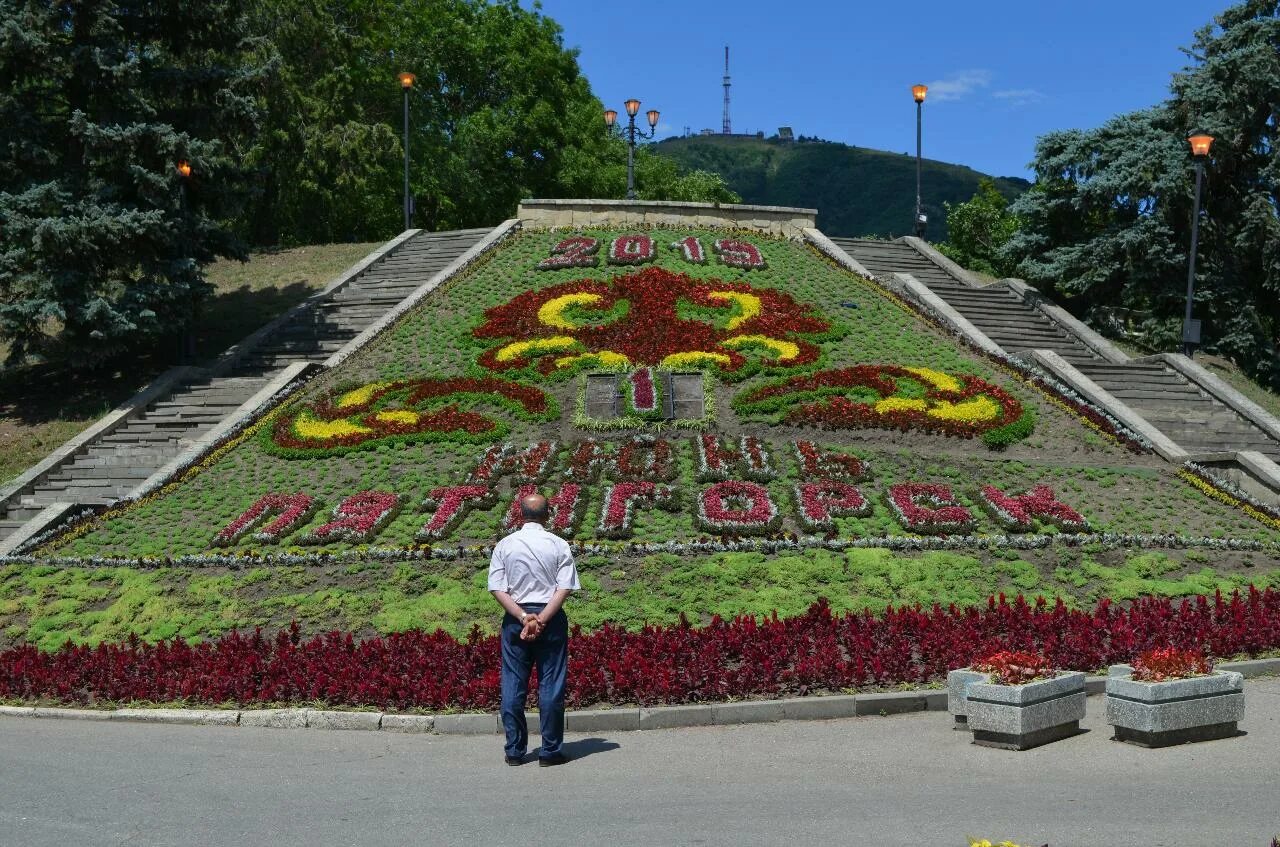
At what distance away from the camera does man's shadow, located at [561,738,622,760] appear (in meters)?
7.74

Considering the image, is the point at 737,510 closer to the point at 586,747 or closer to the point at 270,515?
the point at 270,515

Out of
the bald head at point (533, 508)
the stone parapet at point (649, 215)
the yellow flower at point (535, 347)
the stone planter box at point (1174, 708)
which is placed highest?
the stone parapet at point (649, 215)

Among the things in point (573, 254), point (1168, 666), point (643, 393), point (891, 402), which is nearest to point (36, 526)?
point (643, 393)

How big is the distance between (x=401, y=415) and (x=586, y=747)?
11809 millimetres

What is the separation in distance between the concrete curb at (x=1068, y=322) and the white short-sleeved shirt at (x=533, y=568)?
18677mm

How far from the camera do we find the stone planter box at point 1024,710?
24.1ft

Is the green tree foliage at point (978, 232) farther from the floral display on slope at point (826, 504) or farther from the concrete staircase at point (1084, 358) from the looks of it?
the floral display on slope at point (826, 504)

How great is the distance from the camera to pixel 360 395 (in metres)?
20.2

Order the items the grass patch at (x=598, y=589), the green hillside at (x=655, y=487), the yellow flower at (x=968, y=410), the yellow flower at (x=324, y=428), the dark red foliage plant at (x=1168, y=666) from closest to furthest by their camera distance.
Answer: the dark red foliage plant at (x=1168, y=666), the grass patch at (x=598, y=589), the green hillside at (x=655, y=487), the yellow flower at (x=968, y=410), the yellow flower at (x=324, y=428)

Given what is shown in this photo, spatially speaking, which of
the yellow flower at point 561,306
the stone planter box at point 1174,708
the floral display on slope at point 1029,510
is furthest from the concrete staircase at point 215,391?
the stone planter box at point 1174,708

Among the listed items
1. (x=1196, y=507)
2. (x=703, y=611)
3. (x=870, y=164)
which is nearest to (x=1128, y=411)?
(x=1196, y=507)

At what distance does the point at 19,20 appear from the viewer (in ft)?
66.9

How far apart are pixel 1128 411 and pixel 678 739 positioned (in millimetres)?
13578

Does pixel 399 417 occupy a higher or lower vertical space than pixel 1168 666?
higher
